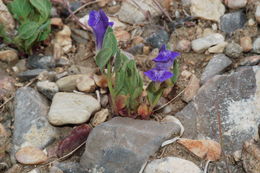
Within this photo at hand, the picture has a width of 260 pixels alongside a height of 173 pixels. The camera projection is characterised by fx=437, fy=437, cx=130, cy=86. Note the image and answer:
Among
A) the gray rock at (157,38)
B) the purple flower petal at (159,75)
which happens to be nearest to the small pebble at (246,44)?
the gray rock at (157,38)

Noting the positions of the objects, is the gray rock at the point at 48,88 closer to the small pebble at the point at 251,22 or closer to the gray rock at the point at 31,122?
the gray rock at the point at 31,122

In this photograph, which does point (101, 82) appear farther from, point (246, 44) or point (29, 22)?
point (246, 44)

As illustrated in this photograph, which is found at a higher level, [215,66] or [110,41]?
[110,41]

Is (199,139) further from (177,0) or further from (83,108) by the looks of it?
(177,0)

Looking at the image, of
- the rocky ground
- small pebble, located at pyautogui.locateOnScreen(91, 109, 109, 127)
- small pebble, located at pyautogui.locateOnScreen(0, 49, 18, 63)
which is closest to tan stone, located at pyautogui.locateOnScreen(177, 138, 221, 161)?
the rocky ground

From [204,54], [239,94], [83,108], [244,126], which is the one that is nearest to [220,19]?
[204,54]

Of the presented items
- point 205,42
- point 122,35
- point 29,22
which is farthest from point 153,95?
point 29,22
